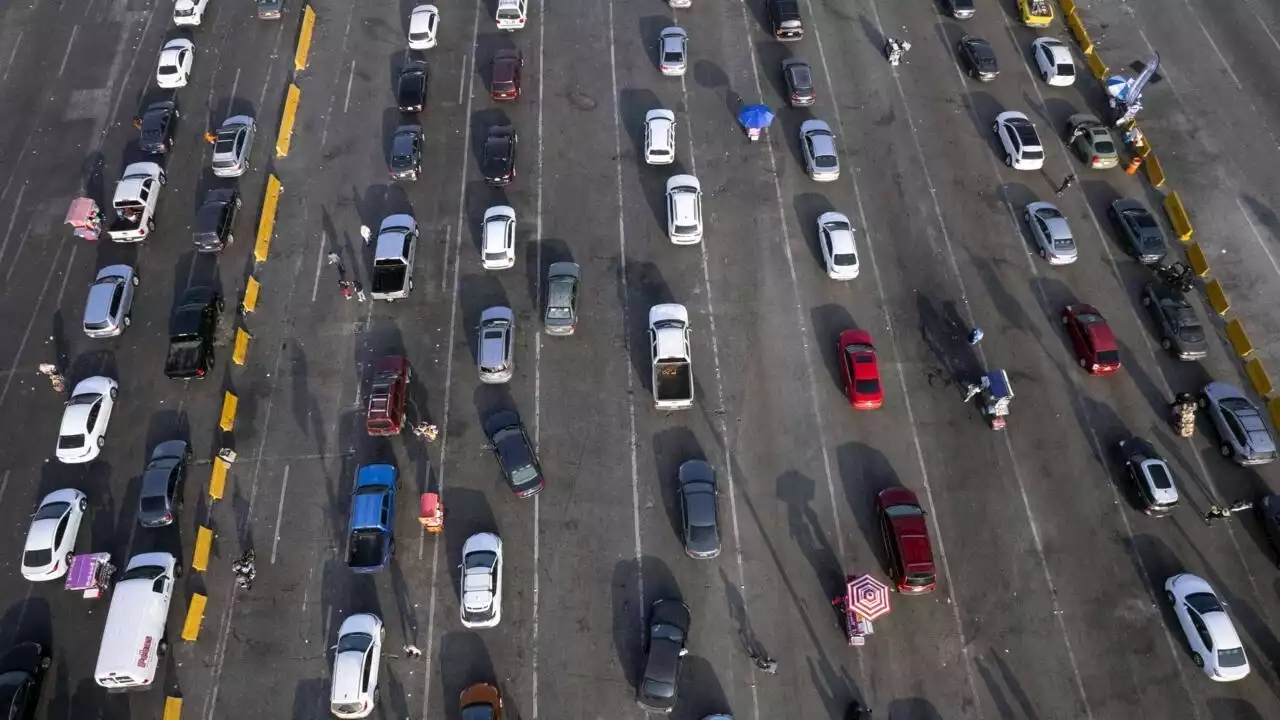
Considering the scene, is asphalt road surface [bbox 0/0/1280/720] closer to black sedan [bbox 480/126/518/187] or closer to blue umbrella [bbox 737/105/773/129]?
black sedan [bbox 480/126/518/187]

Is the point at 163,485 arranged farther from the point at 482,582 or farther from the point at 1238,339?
the point at 1238,339

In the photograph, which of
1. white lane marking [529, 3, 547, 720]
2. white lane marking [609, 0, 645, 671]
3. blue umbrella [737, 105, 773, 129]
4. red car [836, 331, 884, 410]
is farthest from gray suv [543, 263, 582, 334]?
blue umbrella [737, 105, 773, 129]

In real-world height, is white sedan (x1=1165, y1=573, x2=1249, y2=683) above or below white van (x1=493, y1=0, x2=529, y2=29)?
below

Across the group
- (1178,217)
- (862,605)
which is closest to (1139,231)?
(1178,217)

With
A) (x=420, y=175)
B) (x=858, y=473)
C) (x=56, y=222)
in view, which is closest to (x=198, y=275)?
(x=56, y=222)

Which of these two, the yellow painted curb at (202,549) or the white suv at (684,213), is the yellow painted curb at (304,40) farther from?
the yellow painted curb at (202,549)

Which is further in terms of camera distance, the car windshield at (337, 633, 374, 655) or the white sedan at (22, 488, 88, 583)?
the white sedan at (22, 488, 88, 583)

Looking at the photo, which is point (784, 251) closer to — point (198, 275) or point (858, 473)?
point (858, 473)
